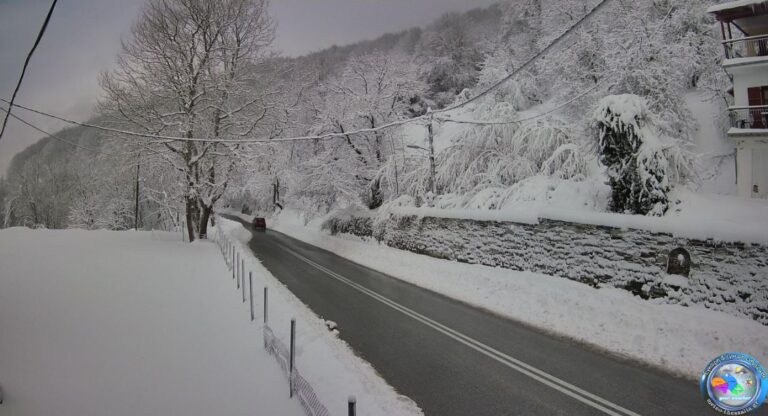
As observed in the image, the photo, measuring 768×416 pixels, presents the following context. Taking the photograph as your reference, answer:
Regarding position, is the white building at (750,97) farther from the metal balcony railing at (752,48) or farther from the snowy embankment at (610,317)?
the snowy embankment at (610,317)

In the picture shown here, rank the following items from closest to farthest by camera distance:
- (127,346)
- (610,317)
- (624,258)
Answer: (127,346) < (610,317) < (624,258)

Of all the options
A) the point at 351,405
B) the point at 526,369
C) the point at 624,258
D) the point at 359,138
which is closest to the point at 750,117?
the point at 624,258

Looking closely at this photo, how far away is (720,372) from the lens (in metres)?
4.65

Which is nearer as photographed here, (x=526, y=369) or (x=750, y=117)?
(x=526, y=369)

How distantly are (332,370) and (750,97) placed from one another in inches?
851

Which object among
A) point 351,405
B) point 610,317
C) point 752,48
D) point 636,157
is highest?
point 752,48

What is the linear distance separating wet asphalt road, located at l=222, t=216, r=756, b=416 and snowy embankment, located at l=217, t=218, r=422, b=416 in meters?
0.21

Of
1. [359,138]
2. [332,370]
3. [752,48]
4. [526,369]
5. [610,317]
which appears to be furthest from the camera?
[359,138]

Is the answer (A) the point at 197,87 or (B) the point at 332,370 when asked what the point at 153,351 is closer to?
(B) the point at 332,370

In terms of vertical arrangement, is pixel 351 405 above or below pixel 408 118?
below

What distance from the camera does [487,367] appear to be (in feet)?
20.2

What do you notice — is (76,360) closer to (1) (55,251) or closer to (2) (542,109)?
(1) (55,251)

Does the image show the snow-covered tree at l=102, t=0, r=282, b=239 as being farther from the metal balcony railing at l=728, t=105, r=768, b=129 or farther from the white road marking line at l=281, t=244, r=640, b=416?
the metal balcony railing at l=728, t=105, r=768, b=129

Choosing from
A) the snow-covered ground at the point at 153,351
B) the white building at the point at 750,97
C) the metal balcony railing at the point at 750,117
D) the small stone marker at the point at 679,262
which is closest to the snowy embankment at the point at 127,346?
the snow-covered ground at the point at 153,351
